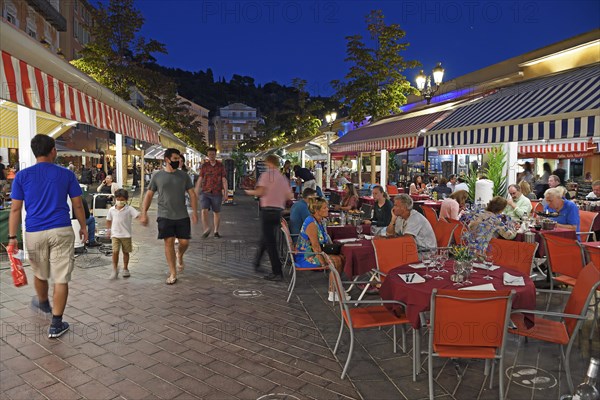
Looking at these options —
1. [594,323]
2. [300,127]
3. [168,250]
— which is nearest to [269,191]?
[168,250]

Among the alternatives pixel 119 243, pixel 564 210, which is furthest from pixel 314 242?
pixel 564 210

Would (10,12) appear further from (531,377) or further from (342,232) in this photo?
(531,377)

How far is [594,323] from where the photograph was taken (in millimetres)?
4738

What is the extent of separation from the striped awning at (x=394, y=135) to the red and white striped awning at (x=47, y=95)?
695cm

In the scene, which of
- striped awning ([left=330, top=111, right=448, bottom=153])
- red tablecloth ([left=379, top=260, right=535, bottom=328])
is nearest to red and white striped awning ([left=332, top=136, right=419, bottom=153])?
striped awning ([left=330, top=111, right=448, bottom=153])

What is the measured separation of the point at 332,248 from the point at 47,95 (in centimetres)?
391

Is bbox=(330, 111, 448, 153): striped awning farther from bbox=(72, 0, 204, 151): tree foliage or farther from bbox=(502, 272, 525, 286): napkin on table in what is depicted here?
bbox=(72, 0, 204, 151): tree foliage

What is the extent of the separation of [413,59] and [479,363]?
13.0 m

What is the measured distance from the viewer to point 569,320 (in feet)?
11.2

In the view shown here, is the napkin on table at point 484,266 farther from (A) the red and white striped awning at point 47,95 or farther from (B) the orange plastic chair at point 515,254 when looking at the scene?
(A) the red and white striped awning at point 47,95

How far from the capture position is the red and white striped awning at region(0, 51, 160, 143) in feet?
15.2

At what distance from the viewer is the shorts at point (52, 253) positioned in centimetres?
426

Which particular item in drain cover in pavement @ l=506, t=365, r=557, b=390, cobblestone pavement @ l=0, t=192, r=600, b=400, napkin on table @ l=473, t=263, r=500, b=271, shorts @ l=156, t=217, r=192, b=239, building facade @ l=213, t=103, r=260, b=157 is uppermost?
building facade @ l=213, t=103, r=260, b=157

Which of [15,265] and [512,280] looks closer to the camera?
[512,280]
